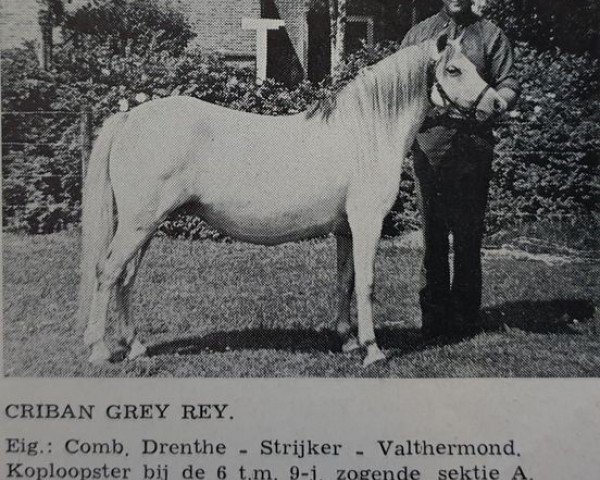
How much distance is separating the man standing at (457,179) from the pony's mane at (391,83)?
5.6 inches

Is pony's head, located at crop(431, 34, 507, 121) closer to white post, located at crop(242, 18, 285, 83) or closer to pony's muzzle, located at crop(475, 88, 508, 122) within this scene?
pony's muzzle, located at crop(475, 88, 508, 122)

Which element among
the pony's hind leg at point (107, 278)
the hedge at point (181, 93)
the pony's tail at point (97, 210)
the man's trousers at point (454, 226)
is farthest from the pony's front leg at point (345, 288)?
the pony's tail at point (97, 210)

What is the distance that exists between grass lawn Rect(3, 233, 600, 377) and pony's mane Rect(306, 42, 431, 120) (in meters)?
0.51

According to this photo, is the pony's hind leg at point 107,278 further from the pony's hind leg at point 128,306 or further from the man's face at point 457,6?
the man's face at point 457,6

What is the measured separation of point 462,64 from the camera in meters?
2.42

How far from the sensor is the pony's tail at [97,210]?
2449 millimetres

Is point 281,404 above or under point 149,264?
under

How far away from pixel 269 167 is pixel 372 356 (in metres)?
0.78

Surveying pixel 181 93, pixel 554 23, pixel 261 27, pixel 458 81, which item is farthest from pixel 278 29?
pixel 554 23

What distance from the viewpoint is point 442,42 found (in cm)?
244

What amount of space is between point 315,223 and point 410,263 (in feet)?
1.49

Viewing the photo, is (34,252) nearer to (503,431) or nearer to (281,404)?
(281,404)

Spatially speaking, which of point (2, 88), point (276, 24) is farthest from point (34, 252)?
point (276, 24)

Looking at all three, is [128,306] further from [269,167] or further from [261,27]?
[261,27]
